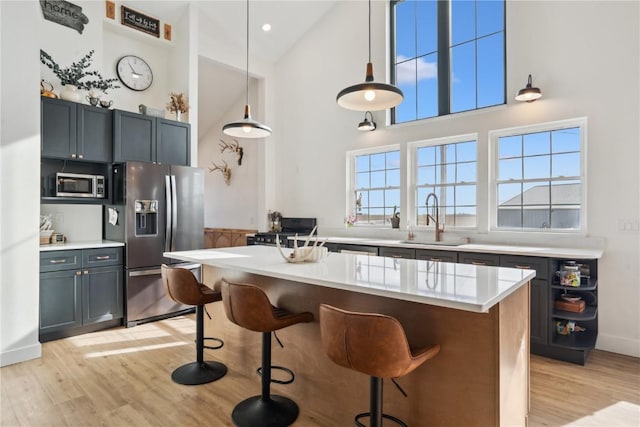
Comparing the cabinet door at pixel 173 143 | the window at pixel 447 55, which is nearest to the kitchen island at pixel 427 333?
the cabinet door at pixel 173 143

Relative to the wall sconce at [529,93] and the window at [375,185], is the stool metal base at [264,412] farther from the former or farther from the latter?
the wall sconce at [529,93]

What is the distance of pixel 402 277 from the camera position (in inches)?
76.3

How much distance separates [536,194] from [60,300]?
5037 mm

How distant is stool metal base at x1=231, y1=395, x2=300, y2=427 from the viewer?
2170 millimetres

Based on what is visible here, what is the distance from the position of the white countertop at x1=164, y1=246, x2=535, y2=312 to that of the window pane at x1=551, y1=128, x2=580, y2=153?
219 centimetres

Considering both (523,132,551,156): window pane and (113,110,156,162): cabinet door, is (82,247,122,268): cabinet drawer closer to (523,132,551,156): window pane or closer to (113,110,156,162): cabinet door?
(113,110,156,162): cabinet door

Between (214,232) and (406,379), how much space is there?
611 centimetres

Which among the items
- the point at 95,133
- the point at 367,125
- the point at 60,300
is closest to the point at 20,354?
the point at 60,300

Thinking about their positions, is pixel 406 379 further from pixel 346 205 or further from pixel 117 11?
pixel 117 11

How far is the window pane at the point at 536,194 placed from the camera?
380 cm

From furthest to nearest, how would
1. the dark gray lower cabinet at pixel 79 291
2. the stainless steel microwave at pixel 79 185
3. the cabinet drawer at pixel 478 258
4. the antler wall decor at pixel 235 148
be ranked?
the antler wall decor at pixel 235 148
the stainless steel microwave at pixel 79 185
the dark gray lower cabinet at pixel 79 291
the cabinet drawer at pixel 478 258

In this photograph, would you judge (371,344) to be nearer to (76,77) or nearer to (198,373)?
(198,373)

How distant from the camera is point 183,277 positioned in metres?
2.66

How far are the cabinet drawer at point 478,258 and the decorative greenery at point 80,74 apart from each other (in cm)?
448
